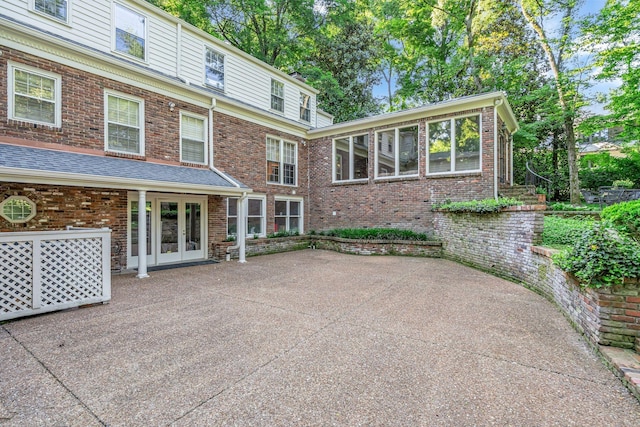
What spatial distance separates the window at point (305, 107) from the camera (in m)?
13.5

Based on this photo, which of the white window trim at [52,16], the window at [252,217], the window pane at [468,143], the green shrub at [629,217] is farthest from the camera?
the window at [252,217]

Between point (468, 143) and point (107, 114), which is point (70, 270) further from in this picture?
point (468, 143)

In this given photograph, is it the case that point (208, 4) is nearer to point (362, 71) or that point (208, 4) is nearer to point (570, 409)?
point (362, 71)

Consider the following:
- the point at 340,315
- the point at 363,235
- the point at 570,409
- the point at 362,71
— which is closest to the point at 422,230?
the point at 363,235

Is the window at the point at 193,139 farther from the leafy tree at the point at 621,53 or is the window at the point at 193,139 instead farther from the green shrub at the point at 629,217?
the leafy tree at the point at 621,53

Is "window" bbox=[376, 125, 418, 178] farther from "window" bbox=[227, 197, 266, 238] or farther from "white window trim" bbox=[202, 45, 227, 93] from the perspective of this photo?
"white window trim" bbox=[202, 45, 227, 93]

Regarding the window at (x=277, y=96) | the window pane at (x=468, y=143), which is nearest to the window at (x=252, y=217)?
the window at (x=277, y=96)

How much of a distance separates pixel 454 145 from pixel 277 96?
7.48 meters

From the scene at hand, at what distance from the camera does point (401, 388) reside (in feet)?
7.97

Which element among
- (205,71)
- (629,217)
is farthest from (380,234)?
(205,71)

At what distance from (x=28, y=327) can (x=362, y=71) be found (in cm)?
2052

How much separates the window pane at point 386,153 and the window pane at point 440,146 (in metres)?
1.46

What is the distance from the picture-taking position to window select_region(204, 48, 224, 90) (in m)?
10.1

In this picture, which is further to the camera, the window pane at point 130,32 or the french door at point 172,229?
the window pane at point 130,32
